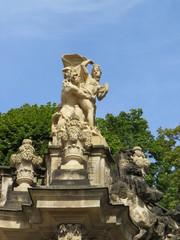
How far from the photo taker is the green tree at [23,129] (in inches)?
1286

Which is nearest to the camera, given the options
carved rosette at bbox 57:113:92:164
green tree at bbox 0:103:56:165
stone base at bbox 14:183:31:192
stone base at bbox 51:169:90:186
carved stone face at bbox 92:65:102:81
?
stone base at bbox 51:169:90:186

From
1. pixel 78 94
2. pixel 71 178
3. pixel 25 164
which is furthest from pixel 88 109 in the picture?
pixel 71 178

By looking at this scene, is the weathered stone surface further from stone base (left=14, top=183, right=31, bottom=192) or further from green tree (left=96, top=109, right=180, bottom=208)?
green tree (left=96, top=109, right=180, bottom=208)

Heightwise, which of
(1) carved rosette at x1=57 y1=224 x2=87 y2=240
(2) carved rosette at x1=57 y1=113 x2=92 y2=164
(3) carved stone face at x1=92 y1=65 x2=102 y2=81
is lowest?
(1) carved rosette at x1=57 y1=224 x2=87 y2=240

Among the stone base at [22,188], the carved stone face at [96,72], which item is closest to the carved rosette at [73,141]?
the stone base at [22,188]

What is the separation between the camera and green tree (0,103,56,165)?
32.7m

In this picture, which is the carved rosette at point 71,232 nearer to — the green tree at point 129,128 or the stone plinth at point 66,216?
the stone plinth at point 66,216

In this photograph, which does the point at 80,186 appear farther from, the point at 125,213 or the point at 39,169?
the point at 39,169

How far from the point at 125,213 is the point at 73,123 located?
90.8 inches

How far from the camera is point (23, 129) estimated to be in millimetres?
33594

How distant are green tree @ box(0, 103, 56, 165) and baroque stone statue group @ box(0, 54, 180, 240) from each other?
14024 millimetres

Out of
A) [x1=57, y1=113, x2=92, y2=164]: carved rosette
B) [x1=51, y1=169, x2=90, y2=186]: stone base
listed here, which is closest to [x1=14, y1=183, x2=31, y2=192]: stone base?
[x1=57, y1=113, x2=92, y2=164]: carved rosette

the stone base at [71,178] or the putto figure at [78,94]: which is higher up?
the putto figure at [78,94]

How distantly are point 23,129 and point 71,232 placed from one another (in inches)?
787
